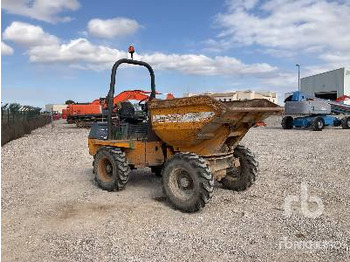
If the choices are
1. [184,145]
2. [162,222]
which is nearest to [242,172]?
→ [184,145]

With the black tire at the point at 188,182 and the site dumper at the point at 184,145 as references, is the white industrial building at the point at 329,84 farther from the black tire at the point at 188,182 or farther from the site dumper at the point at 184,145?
the black tire at the point at 188,182

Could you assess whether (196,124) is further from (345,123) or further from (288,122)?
(345,123)

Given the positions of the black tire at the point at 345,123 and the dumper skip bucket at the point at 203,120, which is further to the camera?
the black tire at the point at 345,123

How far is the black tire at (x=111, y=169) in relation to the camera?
6.74 meters

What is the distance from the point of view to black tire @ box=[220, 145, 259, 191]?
6629 millimetres

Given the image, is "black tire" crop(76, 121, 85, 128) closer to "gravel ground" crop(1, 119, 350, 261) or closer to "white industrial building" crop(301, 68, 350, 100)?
"gravel ground" crop(1, 119, 350, 261)

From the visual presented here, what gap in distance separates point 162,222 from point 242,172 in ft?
7.04

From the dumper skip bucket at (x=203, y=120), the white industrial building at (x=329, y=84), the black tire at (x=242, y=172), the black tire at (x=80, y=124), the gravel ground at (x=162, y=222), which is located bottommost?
the gravel ground at (x=162, y=222)

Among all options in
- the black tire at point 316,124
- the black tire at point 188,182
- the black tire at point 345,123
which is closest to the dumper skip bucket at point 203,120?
the black tire at point 188,182

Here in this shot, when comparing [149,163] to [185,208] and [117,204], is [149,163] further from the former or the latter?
[185,208]

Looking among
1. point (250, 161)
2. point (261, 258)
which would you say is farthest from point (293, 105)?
point (261, 258)

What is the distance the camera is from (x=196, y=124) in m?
5.47

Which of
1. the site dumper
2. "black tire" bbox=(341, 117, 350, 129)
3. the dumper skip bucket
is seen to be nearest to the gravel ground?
the site dumper

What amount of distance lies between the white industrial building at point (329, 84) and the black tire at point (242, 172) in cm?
3842
